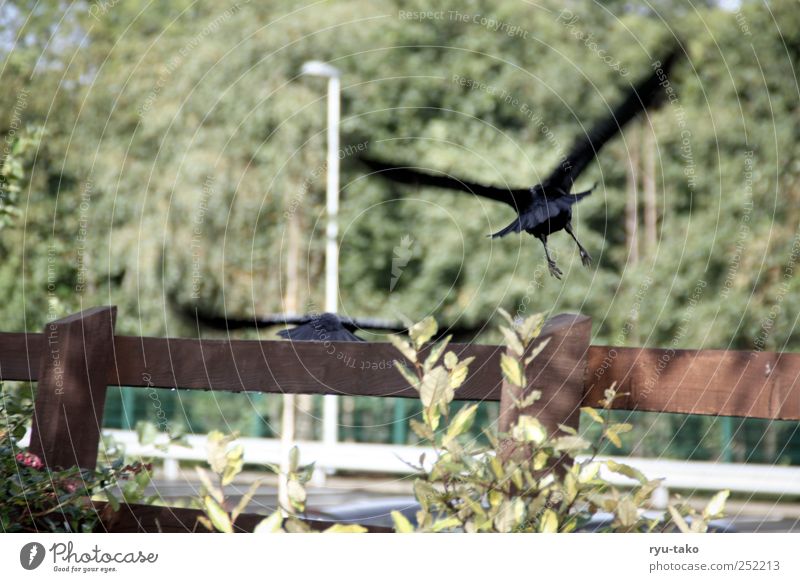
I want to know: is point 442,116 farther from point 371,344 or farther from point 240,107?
point 371,344

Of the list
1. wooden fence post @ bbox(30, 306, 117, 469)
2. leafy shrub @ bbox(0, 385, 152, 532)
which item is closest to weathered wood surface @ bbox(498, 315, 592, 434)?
leafy shrub @ bbox(0, 385, 152, 532)

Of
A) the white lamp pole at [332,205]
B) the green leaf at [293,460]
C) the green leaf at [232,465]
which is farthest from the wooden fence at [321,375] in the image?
the white lamp pole at [332,205]

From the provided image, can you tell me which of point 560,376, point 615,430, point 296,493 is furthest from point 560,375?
point 296,493

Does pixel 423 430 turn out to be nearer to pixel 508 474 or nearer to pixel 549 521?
pixel 508 474

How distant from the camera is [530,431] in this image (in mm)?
1800

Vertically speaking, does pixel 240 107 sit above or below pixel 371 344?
above

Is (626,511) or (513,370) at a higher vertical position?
(513,370)

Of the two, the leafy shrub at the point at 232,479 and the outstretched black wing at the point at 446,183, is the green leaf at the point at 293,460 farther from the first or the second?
the outstretched black wing at the point at 446,183

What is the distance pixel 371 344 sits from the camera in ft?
7.68

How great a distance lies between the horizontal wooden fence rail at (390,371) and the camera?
6.88 ft

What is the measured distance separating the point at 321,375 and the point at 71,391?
714 millimetres

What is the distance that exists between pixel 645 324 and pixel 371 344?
39.7ft

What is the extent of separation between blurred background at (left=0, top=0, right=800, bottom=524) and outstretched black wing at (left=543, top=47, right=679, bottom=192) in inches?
347

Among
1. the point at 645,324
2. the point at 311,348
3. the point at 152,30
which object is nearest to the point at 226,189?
the point at 152,30
